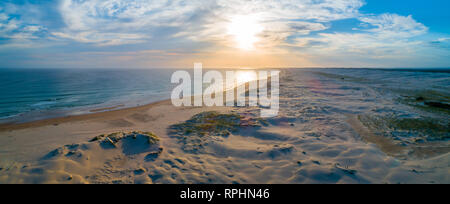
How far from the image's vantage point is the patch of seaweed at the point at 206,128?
6996 millimetres

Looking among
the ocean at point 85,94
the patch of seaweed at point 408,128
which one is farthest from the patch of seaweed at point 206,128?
the ocean at point 85,94

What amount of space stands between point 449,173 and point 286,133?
4332 millimetres

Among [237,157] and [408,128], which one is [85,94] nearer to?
[237,157]

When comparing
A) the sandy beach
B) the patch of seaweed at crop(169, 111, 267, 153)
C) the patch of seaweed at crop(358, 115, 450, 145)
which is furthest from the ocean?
the patch of seaweed at crop(358, 115, 450, 145)

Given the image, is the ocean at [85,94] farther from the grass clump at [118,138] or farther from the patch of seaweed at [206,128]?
the patch of seaweed at [206,128]

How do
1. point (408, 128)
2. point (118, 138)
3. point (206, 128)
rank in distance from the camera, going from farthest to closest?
point (206, 128) → point (408, 128) → point (118, 138)

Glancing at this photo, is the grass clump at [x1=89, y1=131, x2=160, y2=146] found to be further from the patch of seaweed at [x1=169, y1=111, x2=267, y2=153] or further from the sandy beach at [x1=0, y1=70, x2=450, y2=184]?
the patch of seaweed at [x1=169, y1=111, x2=267, y2=153]

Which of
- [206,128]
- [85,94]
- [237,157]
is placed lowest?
[237,157]

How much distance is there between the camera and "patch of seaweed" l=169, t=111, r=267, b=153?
23.0ft

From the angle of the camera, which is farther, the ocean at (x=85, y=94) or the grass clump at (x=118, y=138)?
the ocean at (x=85, y=94)

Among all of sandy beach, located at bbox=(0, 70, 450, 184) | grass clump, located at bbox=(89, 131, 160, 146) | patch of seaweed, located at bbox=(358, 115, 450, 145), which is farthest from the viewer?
patch of seaweed, located at bbox=(358, 115, 450, 145)

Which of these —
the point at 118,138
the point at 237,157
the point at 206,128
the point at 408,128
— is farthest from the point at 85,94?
the point at 408,128

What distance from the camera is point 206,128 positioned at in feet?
28.3
